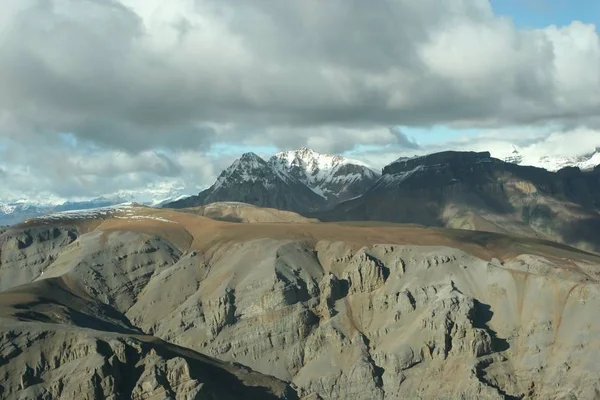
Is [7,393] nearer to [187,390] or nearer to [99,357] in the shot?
[99,357]

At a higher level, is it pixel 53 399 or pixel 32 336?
pixel 32 336

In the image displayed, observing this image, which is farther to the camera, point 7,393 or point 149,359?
point 149,359

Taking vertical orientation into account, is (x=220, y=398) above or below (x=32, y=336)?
below

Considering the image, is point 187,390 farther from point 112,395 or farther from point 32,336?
point 32,336

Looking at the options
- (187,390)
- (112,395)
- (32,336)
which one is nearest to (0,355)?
(32,336)

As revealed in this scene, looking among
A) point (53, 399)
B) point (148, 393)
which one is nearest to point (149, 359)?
point (148, 393)

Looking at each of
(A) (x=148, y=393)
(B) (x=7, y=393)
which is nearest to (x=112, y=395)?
(A) (x=148, y=393)

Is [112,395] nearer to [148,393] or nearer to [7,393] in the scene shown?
[148,393]
